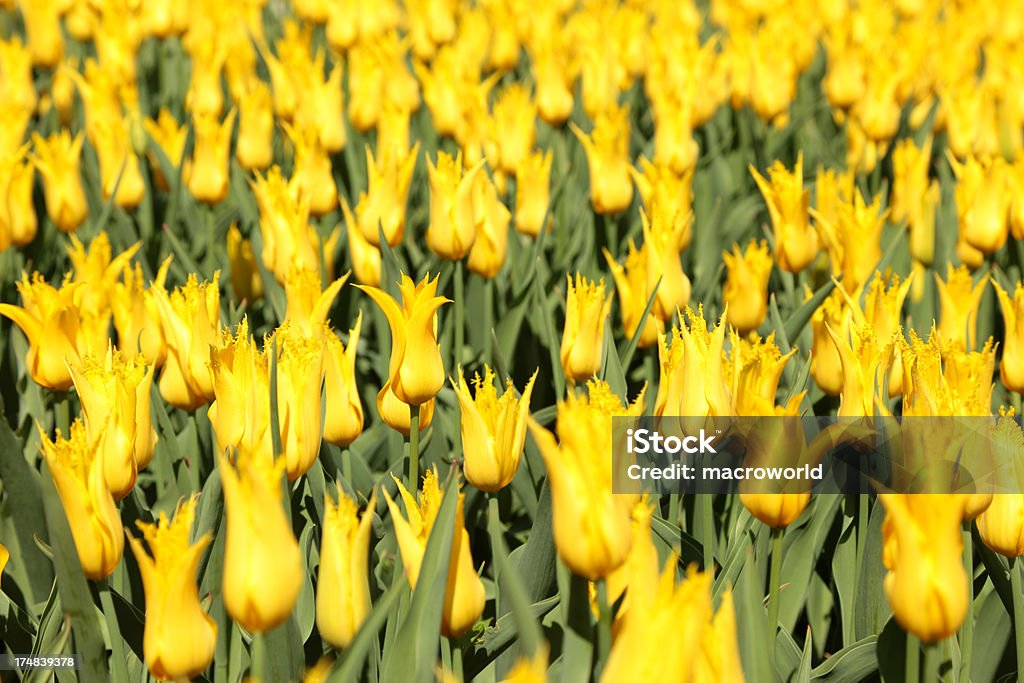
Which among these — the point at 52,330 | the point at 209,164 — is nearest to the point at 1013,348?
the point at 52,330

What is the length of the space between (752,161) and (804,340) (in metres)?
1.79

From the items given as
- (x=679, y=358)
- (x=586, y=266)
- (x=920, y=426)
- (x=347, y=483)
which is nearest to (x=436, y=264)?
(x=586, y=266)

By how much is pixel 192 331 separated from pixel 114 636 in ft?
2.11

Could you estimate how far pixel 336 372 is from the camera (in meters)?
1.86

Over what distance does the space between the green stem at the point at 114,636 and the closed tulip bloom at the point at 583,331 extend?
0.91 m

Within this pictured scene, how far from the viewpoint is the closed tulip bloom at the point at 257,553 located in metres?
1.27

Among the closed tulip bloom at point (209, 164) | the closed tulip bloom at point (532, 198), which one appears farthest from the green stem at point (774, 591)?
the closed tulip bloom at point (209, 164)

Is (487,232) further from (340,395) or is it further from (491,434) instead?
(491,434)

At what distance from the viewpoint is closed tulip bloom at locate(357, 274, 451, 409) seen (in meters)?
1.79

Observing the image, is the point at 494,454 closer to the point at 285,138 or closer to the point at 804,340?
the point at 804,340

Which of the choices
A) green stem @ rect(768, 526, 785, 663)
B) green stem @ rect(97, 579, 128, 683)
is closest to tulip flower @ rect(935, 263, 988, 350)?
green stem @ rect(768, 526, 785, 663)

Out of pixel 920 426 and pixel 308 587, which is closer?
pixel 920 426

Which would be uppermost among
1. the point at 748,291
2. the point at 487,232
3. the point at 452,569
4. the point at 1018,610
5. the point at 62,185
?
the point at 62,185

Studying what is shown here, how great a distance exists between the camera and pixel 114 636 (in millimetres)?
1559
